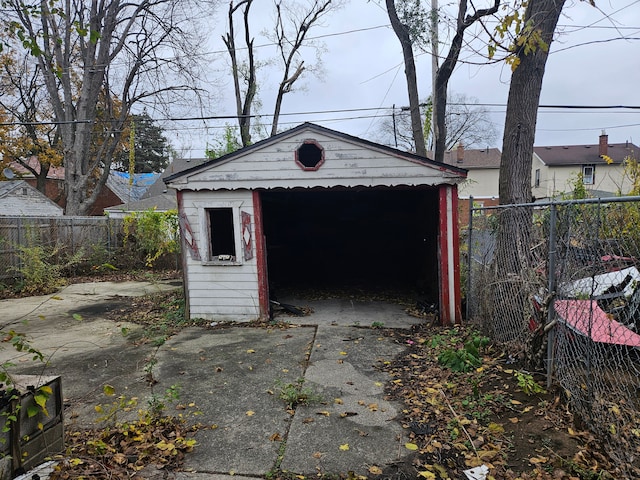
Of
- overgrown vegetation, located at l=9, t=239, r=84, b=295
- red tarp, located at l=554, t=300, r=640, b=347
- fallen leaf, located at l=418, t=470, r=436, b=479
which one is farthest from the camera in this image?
overgrown vegetation, located at l=9, t=239, r=84, b=295

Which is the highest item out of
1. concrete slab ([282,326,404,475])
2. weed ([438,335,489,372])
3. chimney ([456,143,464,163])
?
chimney ([456,143,464,163])

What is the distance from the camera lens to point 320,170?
6.29 meters

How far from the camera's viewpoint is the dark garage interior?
9.99 meters

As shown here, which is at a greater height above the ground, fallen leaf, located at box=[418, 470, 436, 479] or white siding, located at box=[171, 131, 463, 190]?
white siding, located at box=[171, 131, 463, 190]

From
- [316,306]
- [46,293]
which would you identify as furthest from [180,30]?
[316,306]

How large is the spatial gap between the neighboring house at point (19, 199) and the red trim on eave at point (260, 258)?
75.1 feet

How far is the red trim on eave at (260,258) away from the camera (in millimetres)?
6512

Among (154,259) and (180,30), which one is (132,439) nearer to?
(154,259)

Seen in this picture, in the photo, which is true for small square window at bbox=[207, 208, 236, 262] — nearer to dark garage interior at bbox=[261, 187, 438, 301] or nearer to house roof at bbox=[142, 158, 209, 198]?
dark garage interior at bbox=[261, 187, 438, 301]

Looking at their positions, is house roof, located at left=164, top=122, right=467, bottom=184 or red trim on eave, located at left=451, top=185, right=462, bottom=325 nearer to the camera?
house roof, located at left=164, top=122, right=467, bottom=184

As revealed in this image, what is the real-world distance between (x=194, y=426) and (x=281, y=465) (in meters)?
0.99

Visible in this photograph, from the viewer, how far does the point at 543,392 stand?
11.2ft

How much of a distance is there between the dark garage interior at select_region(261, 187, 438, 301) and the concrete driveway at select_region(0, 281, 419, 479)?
2.94m

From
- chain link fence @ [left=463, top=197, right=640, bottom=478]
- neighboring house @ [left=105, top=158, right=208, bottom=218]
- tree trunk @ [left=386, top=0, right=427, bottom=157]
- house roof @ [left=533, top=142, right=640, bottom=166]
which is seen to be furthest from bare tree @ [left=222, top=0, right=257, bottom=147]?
house roof @ [left=533, top=142, right=640, bottom=166]
